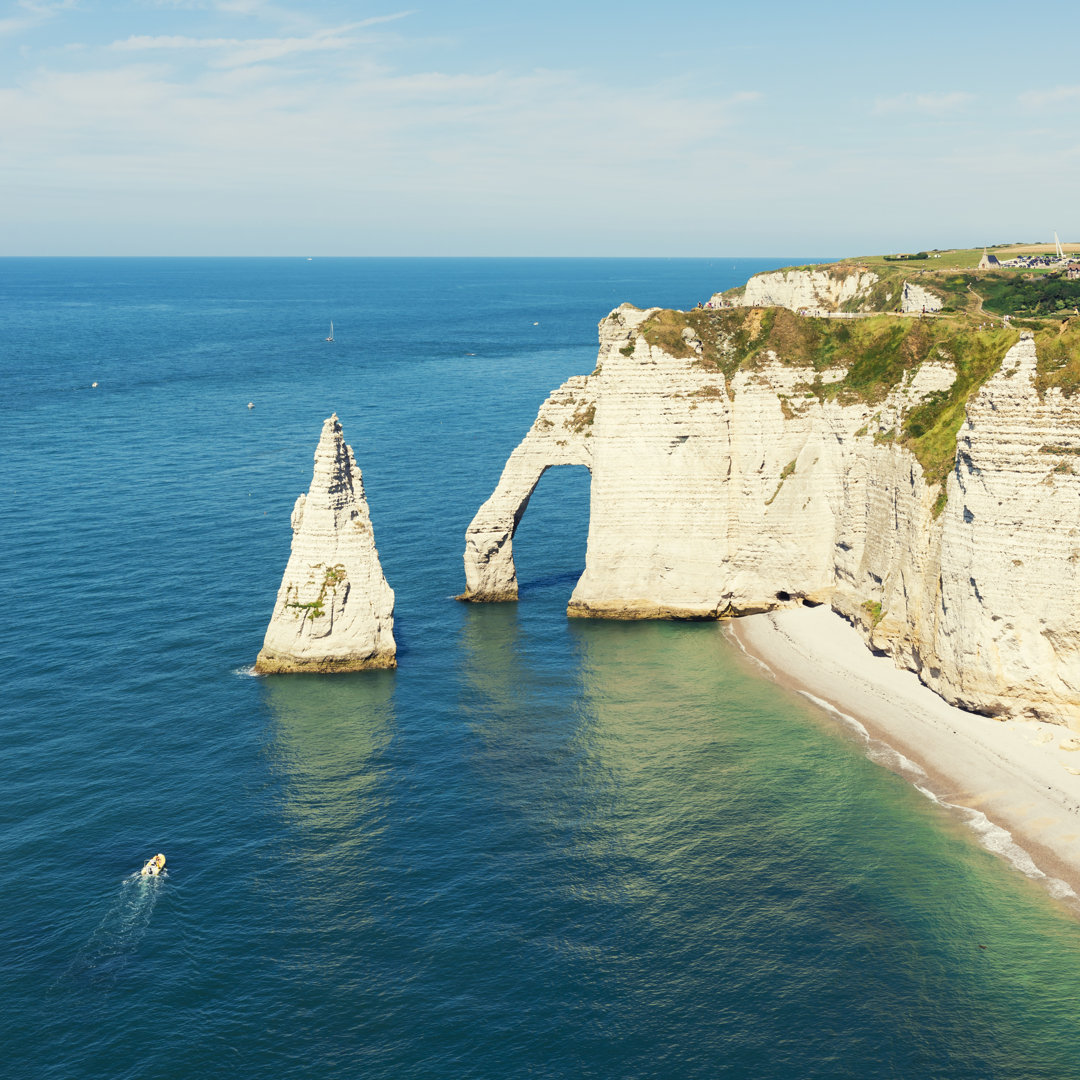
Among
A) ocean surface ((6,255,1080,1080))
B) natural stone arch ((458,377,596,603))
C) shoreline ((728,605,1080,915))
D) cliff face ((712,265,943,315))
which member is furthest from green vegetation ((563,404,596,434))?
cliff face ((712,265,943,315))

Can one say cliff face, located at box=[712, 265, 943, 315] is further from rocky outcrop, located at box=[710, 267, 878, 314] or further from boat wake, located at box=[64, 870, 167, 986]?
boat wake, located at box=[64, 870, 167, 986]

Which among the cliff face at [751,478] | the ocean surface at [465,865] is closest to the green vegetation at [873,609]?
the cliff face at [751,478]

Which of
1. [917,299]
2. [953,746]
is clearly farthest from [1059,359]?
[917,299]

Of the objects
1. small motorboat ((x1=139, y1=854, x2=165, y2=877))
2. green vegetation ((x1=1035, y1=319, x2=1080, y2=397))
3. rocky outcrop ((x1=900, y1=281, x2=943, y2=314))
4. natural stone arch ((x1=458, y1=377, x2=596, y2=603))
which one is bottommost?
small motorboat ((x1=139, y1=854, x2=165, y2=877))

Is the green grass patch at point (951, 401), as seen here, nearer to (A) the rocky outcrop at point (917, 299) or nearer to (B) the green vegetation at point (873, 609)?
(B) the green vegetation at point (873, 609)

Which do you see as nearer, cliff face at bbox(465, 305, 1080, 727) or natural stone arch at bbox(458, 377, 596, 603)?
cliff face at bbox(465, 305, 1080, 727)

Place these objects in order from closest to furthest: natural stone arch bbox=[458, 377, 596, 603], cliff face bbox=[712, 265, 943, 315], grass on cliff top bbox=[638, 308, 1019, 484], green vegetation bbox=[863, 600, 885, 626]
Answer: grass on cliff top bbox=[638, 308, 1019, 484] < green vegetation bbox=[863, 600, 885, 626] < natural stone arch bbox=[458, 377, 596, 603] < cliff face bbox=[712, 265, 943, 315]
